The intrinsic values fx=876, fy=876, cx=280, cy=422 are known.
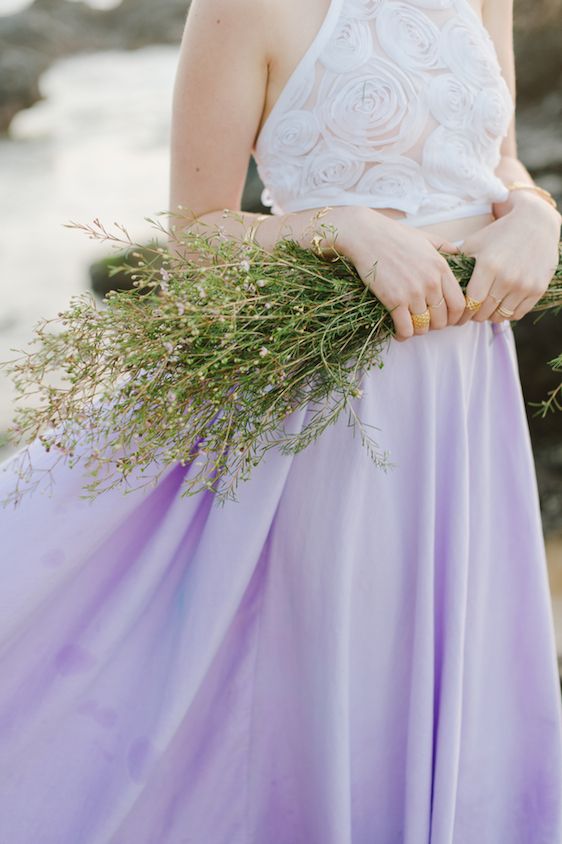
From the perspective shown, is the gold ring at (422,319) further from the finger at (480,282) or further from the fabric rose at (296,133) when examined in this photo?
the fabric rose at (296,133)

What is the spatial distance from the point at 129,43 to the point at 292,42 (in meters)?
16.6

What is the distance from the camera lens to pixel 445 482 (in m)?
1.66

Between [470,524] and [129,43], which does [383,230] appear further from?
[129,43]

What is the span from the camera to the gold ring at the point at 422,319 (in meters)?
1.42

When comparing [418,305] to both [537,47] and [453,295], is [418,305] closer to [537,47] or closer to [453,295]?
[453,295]

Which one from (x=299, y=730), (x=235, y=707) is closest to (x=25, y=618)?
(x=235, y=707)

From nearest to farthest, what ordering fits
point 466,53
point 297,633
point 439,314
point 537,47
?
point 439,314
point 466,53
point 297,633
point 537,47

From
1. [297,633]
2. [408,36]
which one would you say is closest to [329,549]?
[297,633]

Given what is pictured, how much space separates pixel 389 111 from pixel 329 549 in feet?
2.53

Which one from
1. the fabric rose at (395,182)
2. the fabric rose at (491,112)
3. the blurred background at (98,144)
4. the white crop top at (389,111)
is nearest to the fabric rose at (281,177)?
the white crop top at (389,111)

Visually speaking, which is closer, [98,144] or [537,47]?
[537,47]

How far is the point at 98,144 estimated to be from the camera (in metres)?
12.1

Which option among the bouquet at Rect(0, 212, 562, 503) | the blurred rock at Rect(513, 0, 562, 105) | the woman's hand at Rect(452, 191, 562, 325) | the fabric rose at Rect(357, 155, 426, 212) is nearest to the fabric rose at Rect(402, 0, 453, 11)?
the fabric rose at Rect(357, 155, 426, 212)

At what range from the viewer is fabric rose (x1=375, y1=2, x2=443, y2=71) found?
1.50 meters
